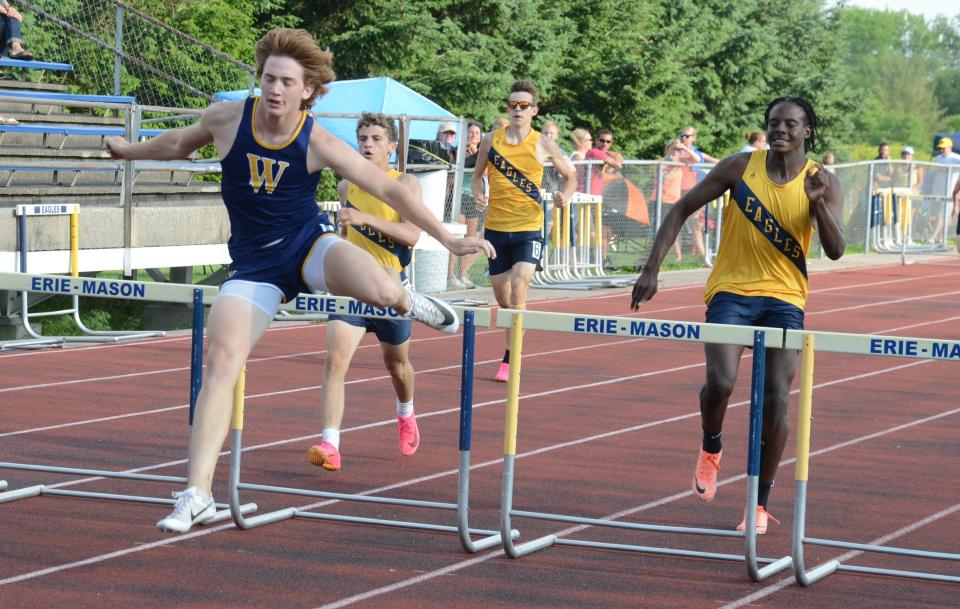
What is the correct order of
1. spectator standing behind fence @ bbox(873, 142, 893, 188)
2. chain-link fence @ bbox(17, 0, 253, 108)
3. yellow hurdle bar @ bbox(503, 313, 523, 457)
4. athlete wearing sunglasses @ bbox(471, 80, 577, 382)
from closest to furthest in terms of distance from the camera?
yellow hurdle bar @ bbox(503, 313, 523, 457)
athlete wearing sunglasses @ bbox(471, 80, 577, 382)
chain-link fence @ bbox(17, 0, 253, 108)
spectator standing behind fence @ bbox(873, 142, 893, 188)

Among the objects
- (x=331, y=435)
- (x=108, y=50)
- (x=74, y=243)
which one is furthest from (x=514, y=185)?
(x=108, y=50)

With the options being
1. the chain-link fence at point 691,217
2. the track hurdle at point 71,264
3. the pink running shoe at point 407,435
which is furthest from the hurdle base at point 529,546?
the track hurdle at point 71,264

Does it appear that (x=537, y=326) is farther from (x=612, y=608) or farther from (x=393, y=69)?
(x=393, y=69)

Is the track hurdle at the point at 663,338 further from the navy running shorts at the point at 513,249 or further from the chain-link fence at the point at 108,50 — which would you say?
the chain-link fence at the point at 108,50

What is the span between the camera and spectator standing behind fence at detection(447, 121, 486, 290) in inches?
704

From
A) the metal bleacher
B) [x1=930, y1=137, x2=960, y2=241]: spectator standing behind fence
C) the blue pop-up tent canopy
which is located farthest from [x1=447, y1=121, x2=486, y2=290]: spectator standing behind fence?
[x1=930, y1=137, x2=960, y2=241]: spectator standing behind fence

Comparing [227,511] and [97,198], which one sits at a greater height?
[97,198]

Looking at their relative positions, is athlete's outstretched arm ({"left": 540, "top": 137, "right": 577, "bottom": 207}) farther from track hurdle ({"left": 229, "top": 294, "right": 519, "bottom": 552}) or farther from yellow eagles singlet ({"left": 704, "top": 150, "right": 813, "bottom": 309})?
track hurdle ({"left": 229, "top": 294, "right": 519, "bottom": 552})

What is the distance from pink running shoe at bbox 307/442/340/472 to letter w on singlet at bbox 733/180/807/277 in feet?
7.89

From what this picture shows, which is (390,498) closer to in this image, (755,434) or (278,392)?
(755,434)

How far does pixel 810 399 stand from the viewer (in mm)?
5641

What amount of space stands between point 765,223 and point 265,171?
7.12 feet

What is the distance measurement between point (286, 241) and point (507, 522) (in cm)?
138

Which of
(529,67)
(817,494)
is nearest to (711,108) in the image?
(529,67)
